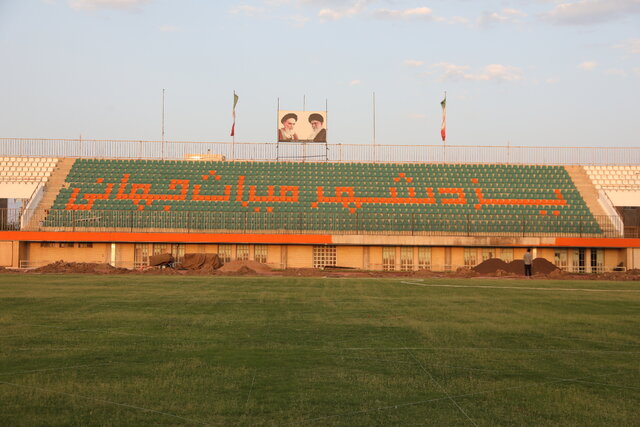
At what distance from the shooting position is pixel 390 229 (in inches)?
1786

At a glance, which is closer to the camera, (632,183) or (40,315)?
(40,315)

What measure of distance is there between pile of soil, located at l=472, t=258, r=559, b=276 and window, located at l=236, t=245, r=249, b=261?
1393cm

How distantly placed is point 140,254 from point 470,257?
20616 millimetres

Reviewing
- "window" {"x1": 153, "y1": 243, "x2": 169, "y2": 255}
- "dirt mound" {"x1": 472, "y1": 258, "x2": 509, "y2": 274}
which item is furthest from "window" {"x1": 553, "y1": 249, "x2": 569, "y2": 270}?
"window" {"x1": 153, "y1": 243, "x2": 169, "y2": 255}

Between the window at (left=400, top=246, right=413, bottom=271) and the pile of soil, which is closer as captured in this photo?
the pile of soil

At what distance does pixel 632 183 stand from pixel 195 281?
3784 centimetres

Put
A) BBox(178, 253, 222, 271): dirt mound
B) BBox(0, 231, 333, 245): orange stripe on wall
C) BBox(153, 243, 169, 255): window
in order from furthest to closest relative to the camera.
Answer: BBox(153, 243, 169, 255): window → BBox(0, 231, 333, 245): orange stripe on wall → BBox(178, 253, 222, 271): dirt mound

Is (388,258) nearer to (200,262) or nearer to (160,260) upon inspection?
(200,262)

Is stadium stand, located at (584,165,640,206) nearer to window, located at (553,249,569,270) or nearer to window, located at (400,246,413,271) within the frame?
window, located at (553,249,569,270)

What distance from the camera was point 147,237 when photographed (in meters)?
42.8

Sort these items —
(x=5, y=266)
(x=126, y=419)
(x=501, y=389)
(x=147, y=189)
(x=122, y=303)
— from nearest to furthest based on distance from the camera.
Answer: (x=126, y=419), (x=501, y=389), (x=122, y=303), (x=5, y=266), (x=147, y=189)

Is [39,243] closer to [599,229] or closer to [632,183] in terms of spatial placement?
[599,229]

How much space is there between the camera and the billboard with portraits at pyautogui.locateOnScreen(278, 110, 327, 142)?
56406 millimetres

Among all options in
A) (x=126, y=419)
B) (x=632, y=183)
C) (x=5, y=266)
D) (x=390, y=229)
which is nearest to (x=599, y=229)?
(x=632, y=183)
